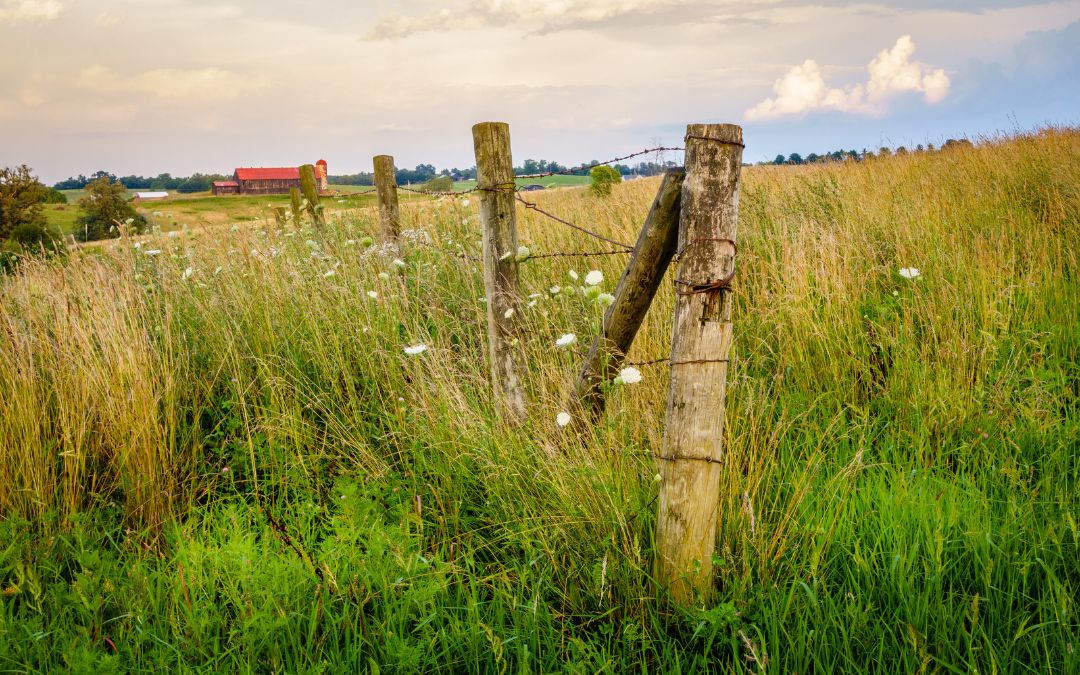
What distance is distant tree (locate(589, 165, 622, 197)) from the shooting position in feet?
44.7

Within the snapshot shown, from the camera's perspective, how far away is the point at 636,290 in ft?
9.07

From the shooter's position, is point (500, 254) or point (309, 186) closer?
point (500, 254)

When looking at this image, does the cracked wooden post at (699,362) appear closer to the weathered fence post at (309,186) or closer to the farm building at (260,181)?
the weathered fence post at (309,186)

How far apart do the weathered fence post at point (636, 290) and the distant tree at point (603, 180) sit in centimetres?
773

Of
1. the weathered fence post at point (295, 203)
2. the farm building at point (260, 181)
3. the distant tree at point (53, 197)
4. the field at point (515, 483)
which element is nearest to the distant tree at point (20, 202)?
the distant tree at point (53, 197)

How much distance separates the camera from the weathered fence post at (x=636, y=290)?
99.2 inches

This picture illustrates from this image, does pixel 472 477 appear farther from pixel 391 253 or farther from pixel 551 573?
pixel 391 253

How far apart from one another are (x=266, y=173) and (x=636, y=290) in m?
90.1

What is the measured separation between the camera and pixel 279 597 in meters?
2.38

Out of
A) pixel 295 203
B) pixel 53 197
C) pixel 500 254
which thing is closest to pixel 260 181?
pixel 53 197

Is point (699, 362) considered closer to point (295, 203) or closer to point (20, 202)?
point (295, 203)

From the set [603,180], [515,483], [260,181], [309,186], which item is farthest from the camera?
[260,181]

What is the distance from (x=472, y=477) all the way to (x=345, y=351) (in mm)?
1536

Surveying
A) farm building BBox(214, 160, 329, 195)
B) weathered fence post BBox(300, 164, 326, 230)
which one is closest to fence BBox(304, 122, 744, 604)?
weathered fence post BBox(300, 164, 326, 230)
